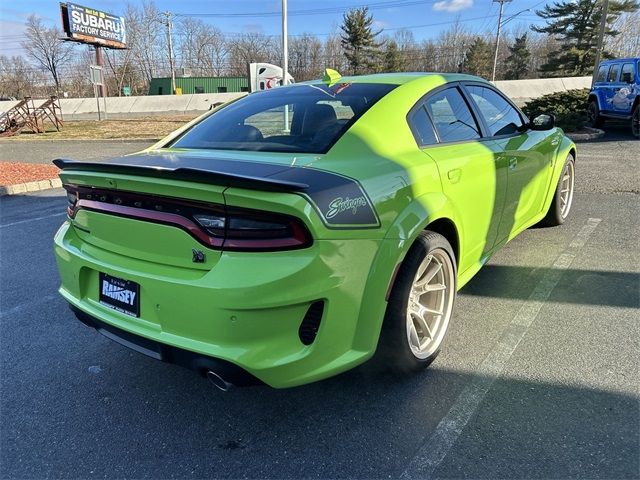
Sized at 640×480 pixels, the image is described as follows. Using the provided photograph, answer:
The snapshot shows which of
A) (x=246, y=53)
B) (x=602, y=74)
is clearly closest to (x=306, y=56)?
(x=246, y=53)

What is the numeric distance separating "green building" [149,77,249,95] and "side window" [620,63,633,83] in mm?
41042

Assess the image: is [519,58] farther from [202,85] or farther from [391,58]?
[202,85]

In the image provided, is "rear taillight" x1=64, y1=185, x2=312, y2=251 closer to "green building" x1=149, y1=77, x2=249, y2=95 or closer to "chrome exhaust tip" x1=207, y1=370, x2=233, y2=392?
"chrome exhaust tip" x1=207, y1=370, x2=233, y2=392

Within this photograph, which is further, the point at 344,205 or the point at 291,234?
the point at 344,205

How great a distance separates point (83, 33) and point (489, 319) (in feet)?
129

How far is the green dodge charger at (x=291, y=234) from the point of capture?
6.12 ft

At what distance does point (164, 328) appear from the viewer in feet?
6.73

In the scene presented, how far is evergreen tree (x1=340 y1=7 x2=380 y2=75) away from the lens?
178 ft

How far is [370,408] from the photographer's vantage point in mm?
2383

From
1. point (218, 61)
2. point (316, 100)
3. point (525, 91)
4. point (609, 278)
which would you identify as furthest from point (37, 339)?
point (218, 61)

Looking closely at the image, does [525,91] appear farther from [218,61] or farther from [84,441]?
[218,61]

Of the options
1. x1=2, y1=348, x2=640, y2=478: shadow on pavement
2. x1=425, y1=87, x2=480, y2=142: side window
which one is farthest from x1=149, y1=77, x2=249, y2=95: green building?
x1=2, y1=348, x2=640, y2=478: shadow on pavement

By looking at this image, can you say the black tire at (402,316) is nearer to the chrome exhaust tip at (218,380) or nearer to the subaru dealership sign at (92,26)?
the chrome exhaust tip at (218,380)

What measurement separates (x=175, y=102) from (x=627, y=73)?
27918 millimetres
